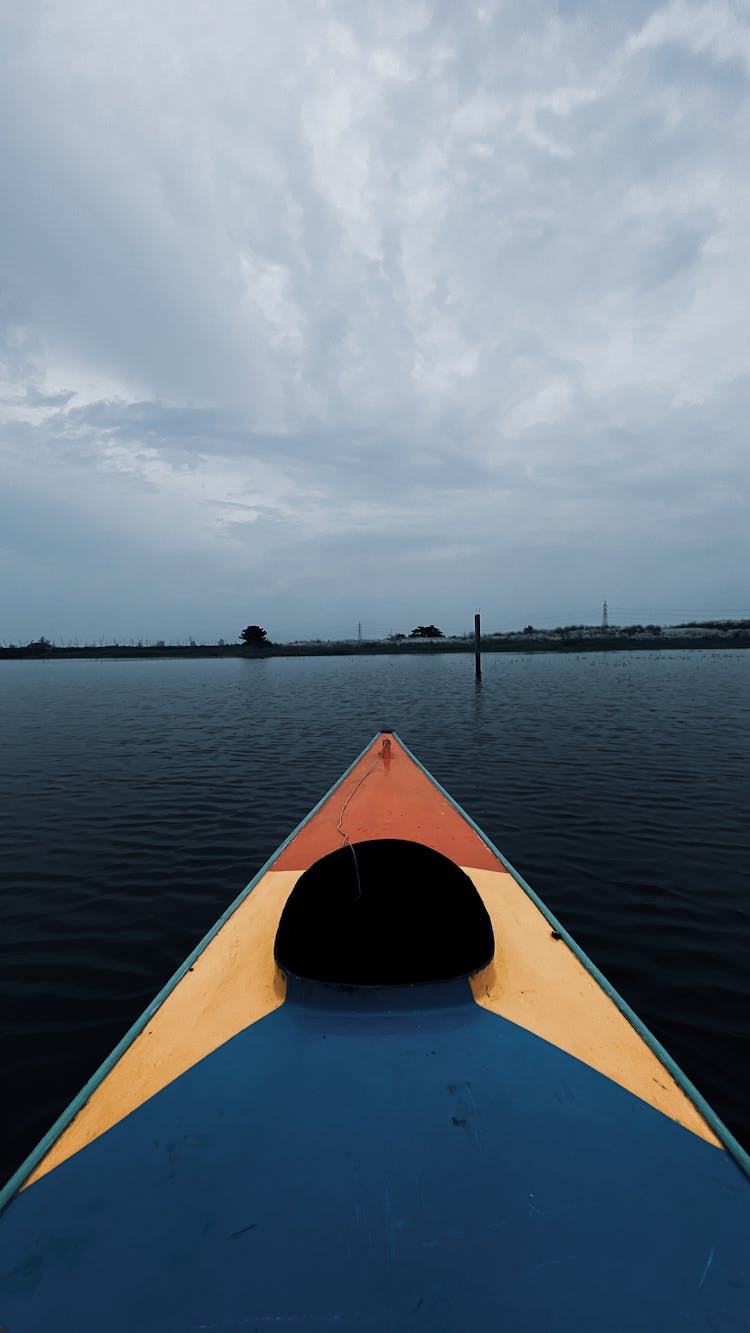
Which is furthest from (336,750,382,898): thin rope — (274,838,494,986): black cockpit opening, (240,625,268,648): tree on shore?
(240,625,268,648): tree on shore

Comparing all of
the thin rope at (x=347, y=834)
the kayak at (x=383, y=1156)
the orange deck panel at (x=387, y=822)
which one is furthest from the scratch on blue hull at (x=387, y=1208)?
the orange deck panel at (x=387, y=822)

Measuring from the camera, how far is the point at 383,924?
272 cm

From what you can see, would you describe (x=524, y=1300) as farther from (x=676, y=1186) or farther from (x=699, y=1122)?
(x=699, y=1122)

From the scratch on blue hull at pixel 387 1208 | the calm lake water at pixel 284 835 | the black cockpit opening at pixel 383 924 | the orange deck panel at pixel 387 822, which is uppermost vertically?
the black cockpit opening at pixel 383 924

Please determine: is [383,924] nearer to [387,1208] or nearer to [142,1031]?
[387,1208]

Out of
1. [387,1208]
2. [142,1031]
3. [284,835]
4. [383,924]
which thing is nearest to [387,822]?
[284,835]

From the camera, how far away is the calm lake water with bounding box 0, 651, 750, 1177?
3.60 metres

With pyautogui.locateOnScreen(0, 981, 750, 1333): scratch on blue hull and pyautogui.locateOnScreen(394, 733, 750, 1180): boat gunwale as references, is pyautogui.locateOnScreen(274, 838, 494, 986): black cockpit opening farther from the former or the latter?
pyautogui.locateOnScreen(394, 733, 750, 1180): boat gunwale

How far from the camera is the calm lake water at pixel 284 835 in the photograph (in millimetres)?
3598

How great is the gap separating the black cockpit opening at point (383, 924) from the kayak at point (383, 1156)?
0.01 metres

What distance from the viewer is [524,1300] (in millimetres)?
1385

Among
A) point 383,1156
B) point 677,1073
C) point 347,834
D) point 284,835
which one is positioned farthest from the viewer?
point 284,835

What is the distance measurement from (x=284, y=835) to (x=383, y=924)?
4.79m

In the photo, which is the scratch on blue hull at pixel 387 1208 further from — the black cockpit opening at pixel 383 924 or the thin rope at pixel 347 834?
the thin rope at pixel 347 834
